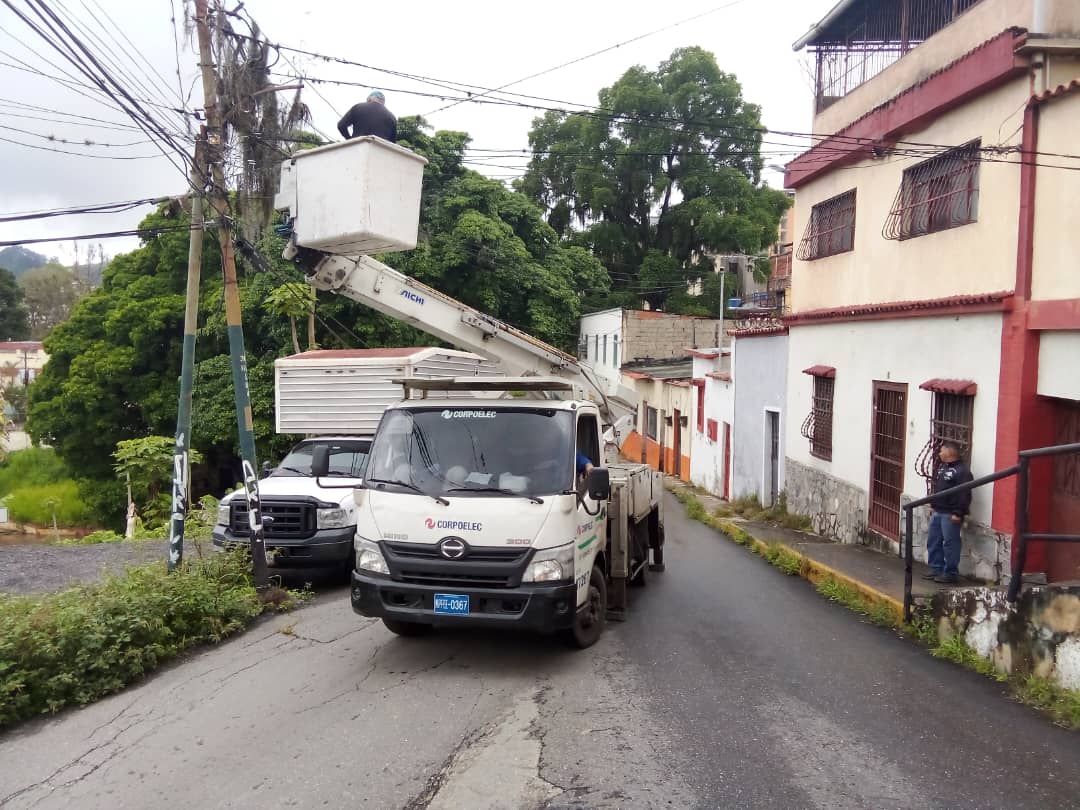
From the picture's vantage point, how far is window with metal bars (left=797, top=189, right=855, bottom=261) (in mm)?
12648

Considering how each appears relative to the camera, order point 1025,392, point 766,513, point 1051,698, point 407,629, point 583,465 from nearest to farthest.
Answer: point 1051,698 < point 583,465 < point 407,629 < point 1025,392 < point 766,513

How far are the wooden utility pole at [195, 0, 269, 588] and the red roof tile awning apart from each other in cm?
769

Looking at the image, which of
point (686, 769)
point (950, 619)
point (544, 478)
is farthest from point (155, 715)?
point (950, 619)

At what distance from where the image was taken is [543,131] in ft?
133

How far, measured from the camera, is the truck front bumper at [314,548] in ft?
30.7

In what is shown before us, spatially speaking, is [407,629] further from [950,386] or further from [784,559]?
[950,386]

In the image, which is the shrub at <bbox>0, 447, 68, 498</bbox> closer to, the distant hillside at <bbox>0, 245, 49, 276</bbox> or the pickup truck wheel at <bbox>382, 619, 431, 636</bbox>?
the pickup truck wheel at <bbox>382, 619, 431, 636</bbox>

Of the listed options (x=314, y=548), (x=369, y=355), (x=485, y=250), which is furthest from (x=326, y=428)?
(x=485, y=250)

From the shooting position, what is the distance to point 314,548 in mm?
9352

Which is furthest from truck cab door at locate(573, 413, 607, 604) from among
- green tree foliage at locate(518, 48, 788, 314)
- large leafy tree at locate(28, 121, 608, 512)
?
green tree foliage at locate(518, 48, 788, 314)

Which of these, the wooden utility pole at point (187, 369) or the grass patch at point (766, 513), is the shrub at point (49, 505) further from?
the grass patch at point (766, 513)

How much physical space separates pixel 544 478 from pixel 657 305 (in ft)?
113

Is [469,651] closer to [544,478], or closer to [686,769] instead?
[544,478]

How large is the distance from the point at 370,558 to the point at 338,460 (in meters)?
4.75
